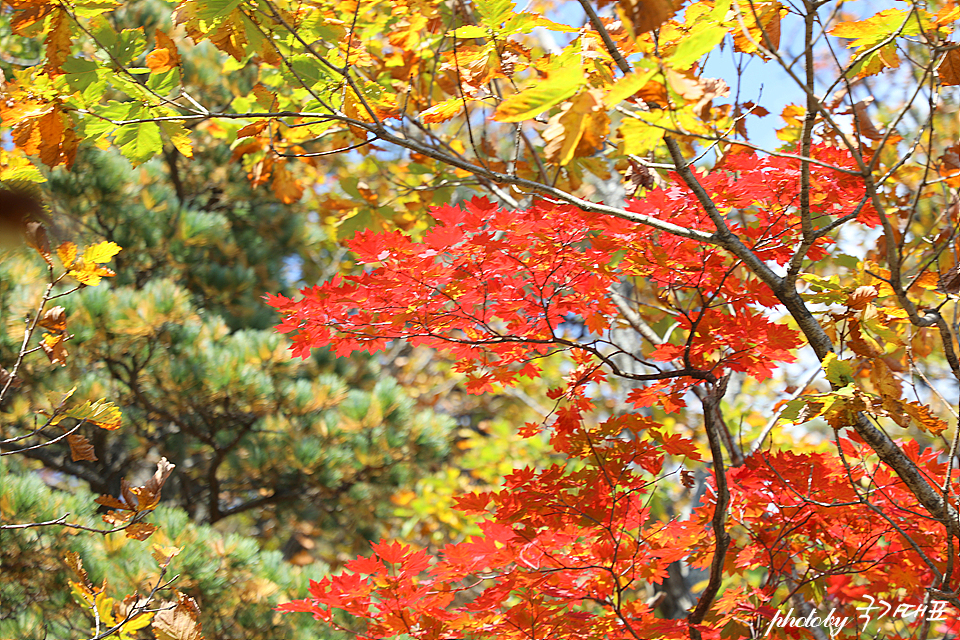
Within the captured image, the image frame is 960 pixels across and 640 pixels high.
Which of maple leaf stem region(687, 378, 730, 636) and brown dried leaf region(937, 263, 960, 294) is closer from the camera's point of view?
brown dried leaf region(937, 263, 960, 294)

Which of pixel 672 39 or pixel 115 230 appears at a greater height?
pixel 672 39

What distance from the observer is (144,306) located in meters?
2.43

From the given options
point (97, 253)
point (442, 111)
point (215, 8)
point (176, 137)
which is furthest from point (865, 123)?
point (97, 253)

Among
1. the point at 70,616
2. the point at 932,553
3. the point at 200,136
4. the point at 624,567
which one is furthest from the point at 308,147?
the point at 932,553

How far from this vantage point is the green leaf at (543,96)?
0.74m

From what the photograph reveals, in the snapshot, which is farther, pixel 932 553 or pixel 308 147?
pixel 308 147

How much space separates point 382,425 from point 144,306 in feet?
3.47

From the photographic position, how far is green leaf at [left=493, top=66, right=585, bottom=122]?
29.3 inches

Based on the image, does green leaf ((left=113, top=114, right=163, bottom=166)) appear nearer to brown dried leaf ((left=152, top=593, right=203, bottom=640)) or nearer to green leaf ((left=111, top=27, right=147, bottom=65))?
green leaf ((left=111, top=27, right=147, bottom=65))

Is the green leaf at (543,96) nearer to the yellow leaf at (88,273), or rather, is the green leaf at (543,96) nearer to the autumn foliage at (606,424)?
the autumn foliage at (606,424)

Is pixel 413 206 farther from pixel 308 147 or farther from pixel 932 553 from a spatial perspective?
pixel 932 553

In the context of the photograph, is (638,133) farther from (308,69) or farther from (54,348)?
(54,348)

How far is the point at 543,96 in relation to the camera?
76 centimetres

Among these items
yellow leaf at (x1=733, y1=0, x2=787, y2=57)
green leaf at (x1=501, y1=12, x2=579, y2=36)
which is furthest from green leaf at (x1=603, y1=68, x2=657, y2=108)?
green leaf at (x1=501, y1=12, x2=579, y2=36)
